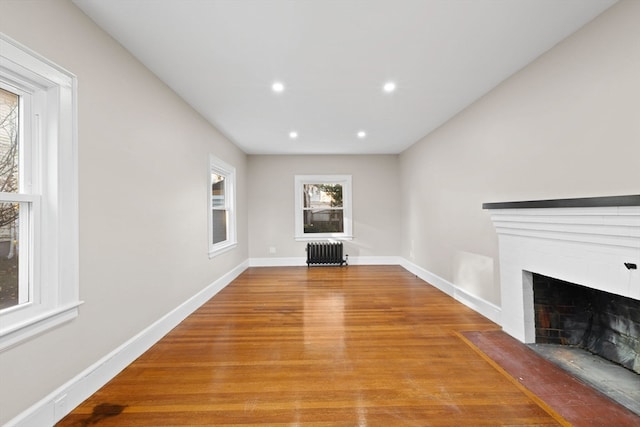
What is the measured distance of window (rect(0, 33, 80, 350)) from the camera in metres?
1.42

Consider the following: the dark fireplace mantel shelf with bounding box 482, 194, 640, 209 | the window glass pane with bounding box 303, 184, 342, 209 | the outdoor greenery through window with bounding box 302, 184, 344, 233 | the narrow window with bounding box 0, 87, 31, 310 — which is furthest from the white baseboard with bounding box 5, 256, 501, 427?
the window glass pane with bounding box 303, 184, 342, 209

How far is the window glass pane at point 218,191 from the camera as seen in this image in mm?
4520

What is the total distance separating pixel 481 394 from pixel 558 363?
32.6 inches

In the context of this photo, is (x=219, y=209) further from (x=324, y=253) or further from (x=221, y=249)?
(x=324, y=253)

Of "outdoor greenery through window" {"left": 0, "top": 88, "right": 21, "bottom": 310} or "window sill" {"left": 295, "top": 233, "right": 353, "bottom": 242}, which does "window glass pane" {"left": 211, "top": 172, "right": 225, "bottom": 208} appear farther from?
"outdoor greenery through window" {"left": 0, "top": 88, "right": 21, "bottom": 310}

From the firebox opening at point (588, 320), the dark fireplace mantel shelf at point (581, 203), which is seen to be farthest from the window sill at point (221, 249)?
the firebox opening at point (588, 320)

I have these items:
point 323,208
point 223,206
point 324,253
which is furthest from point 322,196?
point 223,206

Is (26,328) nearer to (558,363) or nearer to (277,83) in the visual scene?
(277,83)

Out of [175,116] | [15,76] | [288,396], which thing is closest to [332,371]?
[288,396]

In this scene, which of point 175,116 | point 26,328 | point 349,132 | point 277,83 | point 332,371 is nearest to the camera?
point 26,328

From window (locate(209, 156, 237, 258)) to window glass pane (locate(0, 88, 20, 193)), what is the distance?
2538mm

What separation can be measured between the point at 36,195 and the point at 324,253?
476 cm

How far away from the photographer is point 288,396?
1.78 meters

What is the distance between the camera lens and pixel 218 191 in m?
4.66
